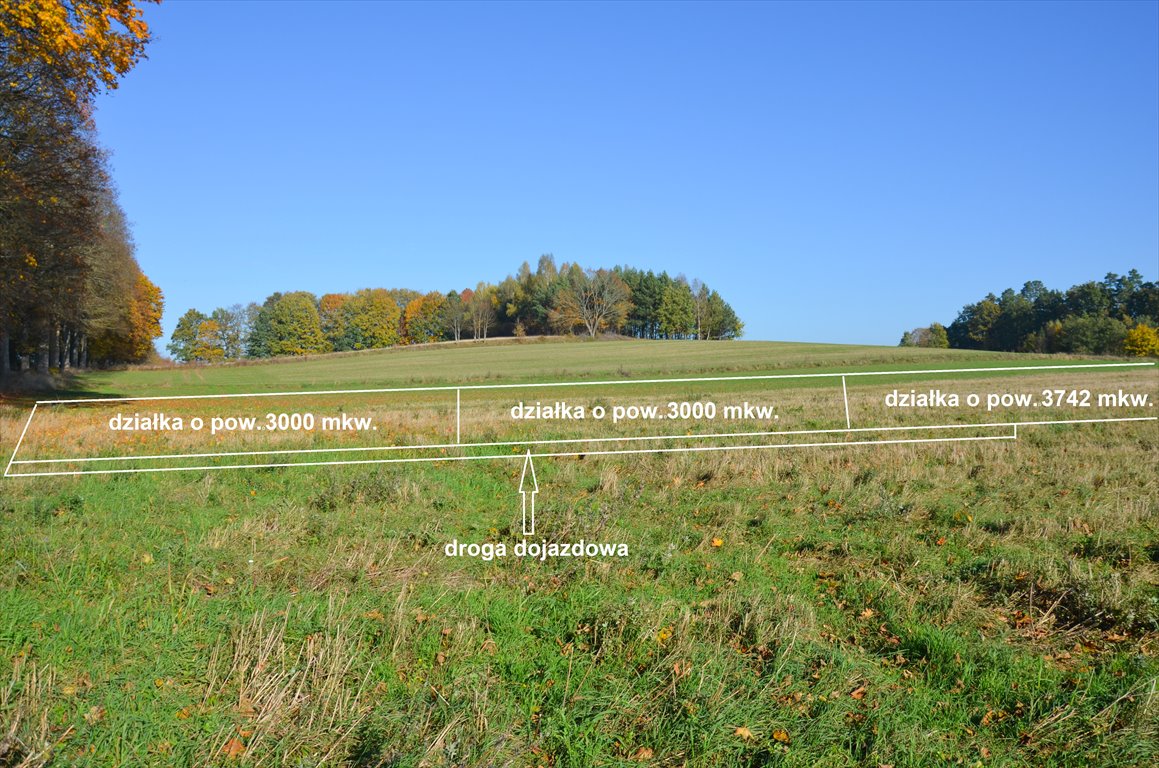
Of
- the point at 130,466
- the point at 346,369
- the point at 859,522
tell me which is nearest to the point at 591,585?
the point at 859,522

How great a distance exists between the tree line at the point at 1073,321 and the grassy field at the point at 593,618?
103641 millimetres

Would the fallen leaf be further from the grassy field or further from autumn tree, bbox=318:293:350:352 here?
autumn tree, bbox=318:293:350:352

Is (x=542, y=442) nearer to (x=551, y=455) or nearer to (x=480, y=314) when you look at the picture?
(x=551, y=455)

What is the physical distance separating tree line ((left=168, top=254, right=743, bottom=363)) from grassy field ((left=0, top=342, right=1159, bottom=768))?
4456 inches

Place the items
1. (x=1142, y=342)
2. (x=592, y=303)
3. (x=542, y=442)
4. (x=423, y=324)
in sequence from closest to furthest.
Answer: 1. (x=542, y=442)
2. (x=1142, y=342)
3. (x=592, y=303)
4. (x=423, y=324)

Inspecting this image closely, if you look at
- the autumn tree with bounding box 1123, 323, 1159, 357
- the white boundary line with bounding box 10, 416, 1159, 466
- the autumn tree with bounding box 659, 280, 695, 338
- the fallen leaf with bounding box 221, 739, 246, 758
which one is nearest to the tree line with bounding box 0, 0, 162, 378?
the white boundary line with bounding box 10, 416, 1159, 466

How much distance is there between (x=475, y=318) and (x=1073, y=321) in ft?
301

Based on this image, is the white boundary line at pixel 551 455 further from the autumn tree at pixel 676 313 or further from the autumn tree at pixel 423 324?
the autumn tree at pixel 423 324

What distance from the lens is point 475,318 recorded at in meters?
134

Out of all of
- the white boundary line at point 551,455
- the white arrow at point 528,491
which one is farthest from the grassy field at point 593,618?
the white boundary line at point 551,455

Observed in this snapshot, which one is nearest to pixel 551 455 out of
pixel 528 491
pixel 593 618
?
pixel 528 491

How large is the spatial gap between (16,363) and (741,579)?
76840 mm

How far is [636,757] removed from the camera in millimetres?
4852

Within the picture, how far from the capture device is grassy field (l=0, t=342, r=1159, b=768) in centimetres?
491
